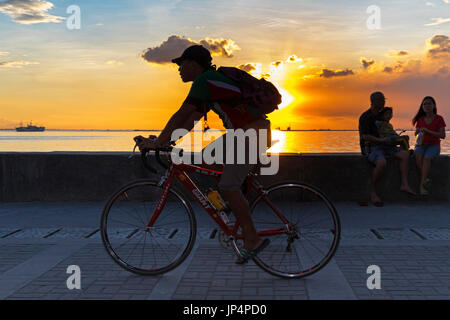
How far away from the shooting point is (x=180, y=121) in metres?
3.85

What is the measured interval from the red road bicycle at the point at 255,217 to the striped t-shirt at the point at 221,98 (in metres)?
0.49

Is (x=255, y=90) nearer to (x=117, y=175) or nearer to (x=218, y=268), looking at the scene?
(x=218, y=268)

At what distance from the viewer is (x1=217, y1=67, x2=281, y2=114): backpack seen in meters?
3.84

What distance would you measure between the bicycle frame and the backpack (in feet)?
2.20

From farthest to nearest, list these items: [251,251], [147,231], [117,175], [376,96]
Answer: [117,175], [376,96], [147,231], [251,251]

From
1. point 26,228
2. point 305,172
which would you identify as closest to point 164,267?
point 26,228

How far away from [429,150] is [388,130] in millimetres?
787

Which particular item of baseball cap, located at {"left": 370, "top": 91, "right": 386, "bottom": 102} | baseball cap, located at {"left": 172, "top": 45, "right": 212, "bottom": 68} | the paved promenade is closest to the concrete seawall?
baseball cap, located at {"left": 370, "top": 91, "right": 386, "bottom": 102}

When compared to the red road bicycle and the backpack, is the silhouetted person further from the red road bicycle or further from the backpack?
the backpack

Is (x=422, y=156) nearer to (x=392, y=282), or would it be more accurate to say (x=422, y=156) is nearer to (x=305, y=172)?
(x=305, y=172)

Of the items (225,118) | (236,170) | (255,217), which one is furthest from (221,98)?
(255,217)

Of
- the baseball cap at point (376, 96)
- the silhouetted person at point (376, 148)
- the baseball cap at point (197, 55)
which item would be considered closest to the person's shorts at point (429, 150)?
the silhouetted person at point (376, 148)
